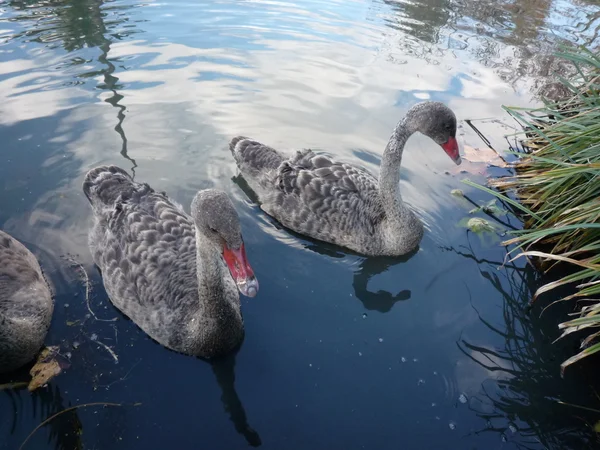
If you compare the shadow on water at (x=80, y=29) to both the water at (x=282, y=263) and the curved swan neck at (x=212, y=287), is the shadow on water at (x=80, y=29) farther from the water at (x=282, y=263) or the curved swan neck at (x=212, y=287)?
the curved swan neck at (x=212, y=287)

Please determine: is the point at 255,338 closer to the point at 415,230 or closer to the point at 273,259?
the point at 273,259

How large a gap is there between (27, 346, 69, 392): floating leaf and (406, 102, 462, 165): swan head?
4078 millimetres

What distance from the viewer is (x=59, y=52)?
29.7 ft

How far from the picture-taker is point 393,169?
205 inches

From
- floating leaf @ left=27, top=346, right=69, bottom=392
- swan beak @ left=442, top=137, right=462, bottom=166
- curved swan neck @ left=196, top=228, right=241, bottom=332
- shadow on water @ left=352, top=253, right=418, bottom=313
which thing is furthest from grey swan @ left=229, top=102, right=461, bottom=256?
floating leaf @ left=27, top=346, right=69, bottom=392

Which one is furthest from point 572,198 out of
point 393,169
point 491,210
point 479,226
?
point 393,169

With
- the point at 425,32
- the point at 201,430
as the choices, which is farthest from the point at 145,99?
the point at 425,32

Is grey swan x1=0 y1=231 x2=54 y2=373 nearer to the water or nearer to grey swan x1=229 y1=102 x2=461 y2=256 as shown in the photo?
A: the water

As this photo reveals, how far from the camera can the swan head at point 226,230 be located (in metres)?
3.15

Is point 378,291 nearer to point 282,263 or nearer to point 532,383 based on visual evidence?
point 282,263

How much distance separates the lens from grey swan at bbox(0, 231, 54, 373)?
3654 millimetres

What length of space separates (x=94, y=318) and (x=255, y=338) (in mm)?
1504

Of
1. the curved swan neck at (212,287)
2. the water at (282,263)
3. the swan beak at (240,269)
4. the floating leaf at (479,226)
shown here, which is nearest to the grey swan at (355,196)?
the water at (282,263)

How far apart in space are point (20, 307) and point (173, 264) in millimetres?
1277
